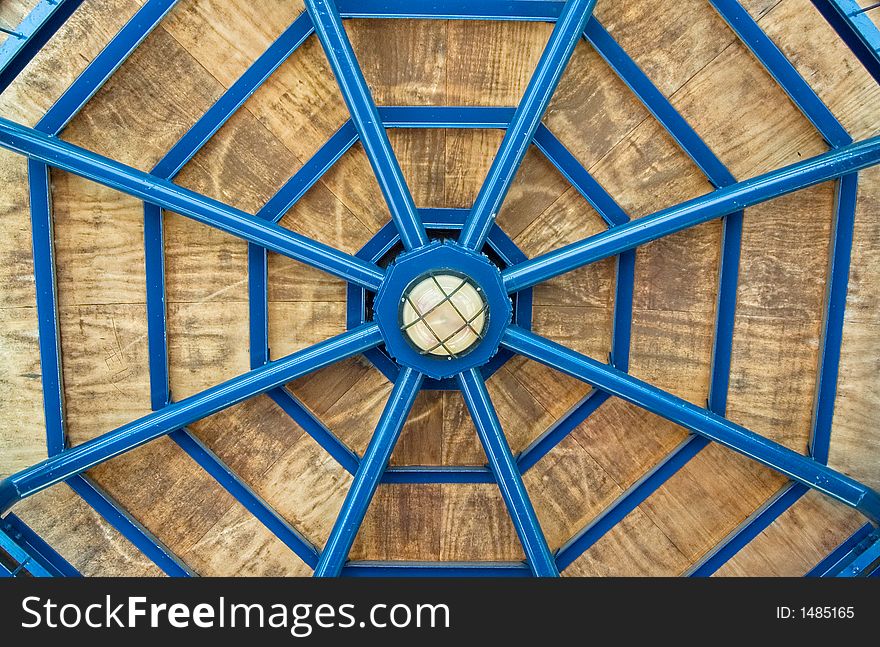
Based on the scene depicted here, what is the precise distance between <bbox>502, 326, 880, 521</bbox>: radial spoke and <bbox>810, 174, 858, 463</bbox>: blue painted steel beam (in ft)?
3.75

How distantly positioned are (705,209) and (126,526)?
11.6 meters

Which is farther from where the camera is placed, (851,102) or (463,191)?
(463,191)

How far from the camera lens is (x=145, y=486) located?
34.7ft

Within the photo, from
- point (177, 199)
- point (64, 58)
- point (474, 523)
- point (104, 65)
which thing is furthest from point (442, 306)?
point (64, 58)

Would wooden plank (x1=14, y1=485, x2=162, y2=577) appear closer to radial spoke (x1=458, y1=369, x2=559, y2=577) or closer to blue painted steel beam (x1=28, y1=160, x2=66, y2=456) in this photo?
blue painted steel beam (x1=28, y1=160, x2=66, y2=456)

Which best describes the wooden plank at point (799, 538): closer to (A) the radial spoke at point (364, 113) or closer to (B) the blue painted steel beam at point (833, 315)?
(B) the blue painted steel beam at point (833, 315)

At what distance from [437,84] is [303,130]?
8.22ft

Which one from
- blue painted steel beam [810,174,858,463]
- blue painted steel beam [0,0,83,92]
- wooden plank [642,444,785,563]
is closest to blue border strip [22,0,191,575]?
blue painted steel beam [0,0,83,92]

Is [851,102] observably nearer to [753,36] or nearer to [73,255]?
[753,36]

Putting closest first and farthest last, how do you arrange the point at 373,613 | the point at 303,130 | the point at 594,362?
the point at 373,613 < the point at 594,362 < the point at 303,130

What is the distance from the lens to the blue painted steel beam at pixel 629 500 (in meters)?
10.6

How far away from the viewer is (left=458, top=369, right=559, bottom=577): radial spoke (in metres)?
9.16

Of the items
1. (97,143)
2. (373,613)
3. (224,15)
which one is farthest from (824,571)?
(97,143)

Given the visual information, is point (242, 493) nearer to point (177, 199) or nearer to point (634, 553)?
point (177, 199)
